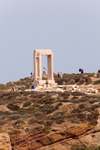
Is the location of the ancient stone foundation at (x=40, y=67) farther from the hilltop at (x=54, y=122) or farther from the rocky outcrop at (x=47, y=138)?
the rocky outcrop at (x=47, y=138)

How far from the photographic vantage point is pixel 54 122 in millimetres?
28156

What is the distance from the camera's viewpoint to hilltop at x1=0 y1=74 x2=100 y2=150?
26172mm

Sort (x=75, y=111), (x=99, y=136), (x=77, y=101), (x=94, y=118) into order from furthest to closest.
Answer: (x=77, y=101) → (x=75, y=111) → (x=94, y=118) → (x=99, y=136)

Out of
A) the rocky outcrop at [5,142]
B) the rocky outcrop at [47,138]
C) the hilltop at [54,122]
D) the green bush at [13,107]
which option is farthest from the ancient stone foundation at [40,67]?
the rocky outcrop at [5,142]

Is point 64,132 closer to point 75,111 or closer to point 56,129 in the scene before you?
point 56,129

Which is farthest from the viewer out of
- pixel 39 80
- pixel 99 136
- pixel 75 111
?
pixel 39 80

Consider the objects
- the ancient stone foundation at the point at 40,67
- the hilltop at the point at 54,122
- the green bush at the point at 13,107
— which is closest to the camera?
the hilltop at the point at 54,122

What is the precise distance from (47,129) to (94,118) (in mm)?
3552

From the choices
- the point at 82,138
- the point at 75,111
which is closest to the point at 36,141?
the point at 82,138

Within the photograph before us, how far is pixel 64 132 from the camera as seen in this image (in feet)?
87.5

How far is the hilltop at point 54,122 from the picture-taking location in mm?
26172

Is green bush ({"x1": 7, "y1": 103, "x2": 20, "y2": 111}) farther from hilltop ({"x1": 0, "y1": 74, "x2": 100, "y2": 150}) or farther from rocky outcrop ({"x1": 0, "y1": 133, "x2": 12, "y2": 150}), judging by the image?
rocky outcrop ({"x1": 0, "y1": 133, "x2": 12, "y2": 150})

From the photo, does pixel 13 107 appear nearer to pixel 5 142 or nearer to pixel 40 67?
pixel 5 142

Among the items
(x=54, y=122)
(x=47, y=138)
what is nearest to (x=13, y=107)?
(x=54, y=122)
